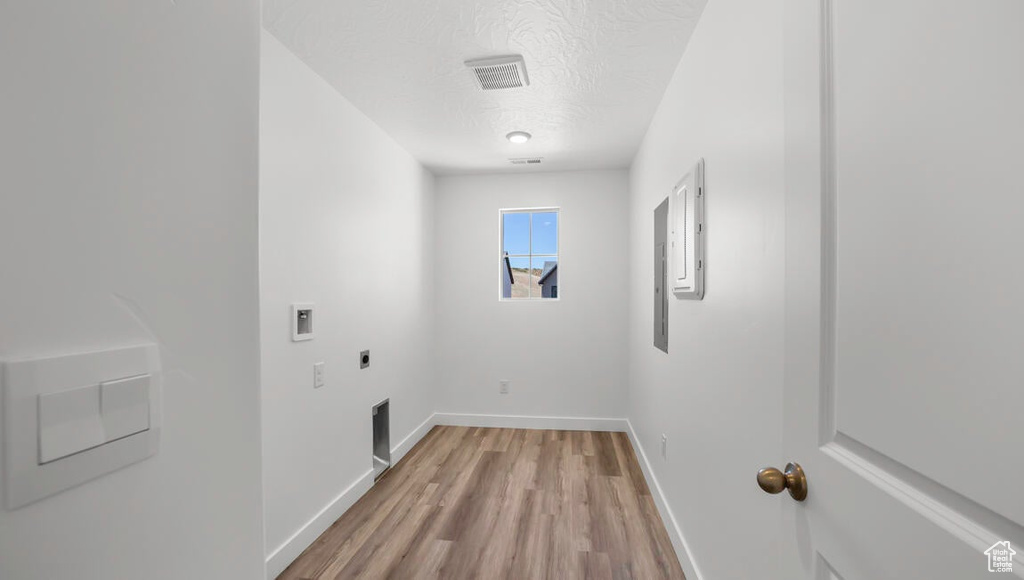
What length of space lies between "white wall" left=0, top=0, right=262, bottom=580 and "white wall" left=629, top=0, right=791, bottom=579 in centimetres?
114

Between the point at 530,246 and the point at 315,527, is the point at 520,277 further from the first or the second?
the point at 315,527

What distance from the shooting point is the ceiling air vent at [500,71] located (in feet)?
6.81

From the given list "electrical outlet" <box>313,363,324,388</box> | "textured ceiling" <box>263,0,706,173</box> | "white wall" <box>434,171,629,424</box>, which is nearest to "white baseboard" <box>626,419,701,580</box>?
"white wall" <box>434,171,629,424</box>

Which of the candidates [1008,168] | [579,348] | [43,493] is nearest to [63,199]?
[43,493]

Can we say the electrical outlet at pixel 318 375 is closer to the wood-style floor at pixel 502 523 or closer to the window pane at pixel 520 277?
the wood-style floor at pixel 502 523

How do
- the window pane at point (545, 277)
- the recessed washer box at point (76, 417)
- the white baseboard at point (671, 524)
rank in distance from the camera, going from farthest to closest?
the window pane at point (545, 277)
the white baseboard at point (671, 524)
the recessed washer box at point (76, 417)

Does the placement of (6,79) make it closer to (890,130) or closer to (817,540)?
(890,130)

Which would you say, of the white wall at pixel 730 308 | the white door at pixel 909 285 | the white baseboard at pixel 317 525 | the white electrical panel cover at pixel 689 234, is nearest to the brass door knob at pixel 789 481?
the white door at pixel 909 285

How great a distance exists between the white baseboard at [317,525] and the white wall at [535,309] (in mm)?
1222

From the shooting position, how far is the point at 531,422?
4.10m

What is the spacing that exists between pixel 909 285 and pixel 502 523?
2341 millimetres

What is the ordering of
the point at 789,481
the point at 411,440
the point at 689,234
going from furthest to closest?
the point at 411,440, the point at 689,234, the point at 789,481

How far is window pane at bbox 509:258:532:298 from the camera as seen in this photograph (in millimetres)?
4238

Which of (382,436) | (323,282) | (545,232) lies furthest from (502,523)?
(545,232)
